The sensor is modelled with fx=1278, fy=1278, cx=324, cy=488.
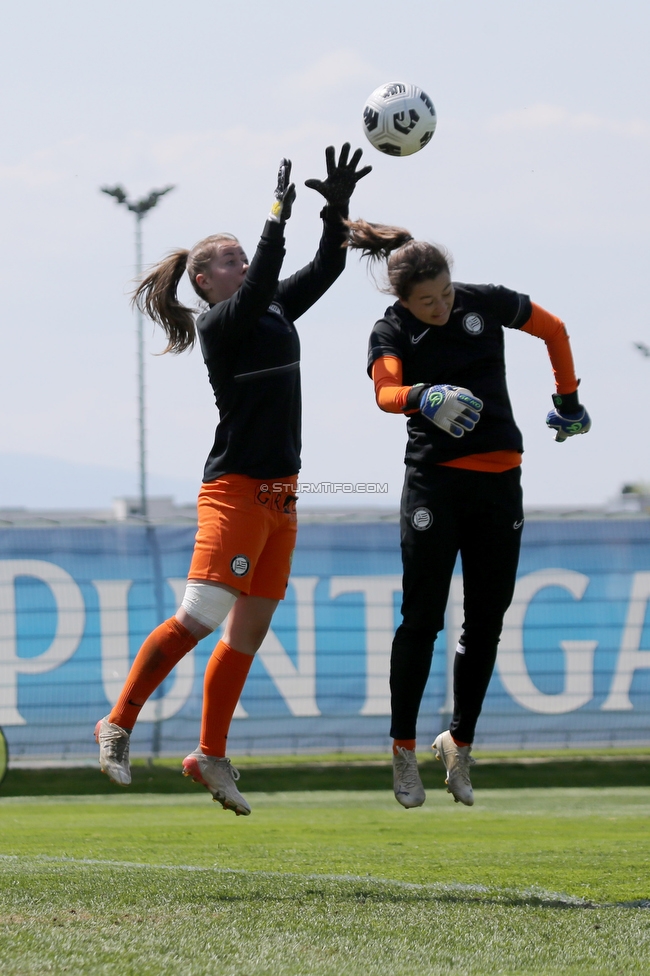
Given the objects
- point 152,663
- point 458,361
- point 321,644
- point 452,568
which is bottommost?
point 321,644

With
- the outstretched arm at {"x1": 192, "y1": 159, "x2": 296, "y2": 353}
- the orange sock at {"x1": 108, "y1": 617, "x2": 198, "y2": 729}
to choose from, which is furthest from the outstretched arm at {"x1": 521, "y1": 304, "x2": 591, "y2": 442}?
the orange sock at {"x1": 108, "y1": 617, "x2": 198, "y2": 729}

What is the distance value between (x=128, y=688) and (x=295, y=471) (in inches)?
45.8

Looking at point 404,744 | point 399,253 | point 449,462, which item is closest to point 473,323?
point 399,253

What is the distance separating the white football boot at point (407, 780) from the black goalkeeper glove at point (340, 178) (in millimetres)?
2402

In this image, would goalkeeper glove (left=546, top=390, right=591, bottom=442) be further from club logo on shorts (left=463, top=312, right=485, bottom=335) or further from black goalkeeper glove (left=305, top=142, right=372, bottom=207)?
black goalkeeper glove (left=305, top=142, right=372, bottom=207)

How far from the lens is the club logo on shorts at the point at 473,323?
17.8ft

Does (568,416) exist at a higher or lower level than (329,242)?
lower

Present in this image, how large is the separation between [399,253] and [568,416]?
3.46 ft

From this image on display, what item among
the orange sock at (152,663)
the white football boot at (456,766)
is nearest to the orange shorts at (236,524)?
the orange sock at (152,663)

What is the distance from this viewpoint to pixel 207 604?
17.3ft

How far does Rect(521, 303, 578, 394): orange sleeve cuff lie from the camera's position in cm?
559

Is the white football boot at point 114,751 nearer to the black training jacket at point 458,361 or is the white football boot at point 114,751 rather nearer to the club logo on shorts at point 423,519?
the club logo on shorts at point 423,519

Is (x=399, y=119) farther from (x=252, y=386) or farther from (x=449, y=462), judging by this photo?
(x=449, y=462)

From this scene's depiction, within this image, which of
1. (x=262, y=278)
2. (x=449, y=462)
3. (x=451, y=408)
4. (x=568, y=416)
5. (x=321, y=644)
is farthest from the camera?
(x=321, y=644)
